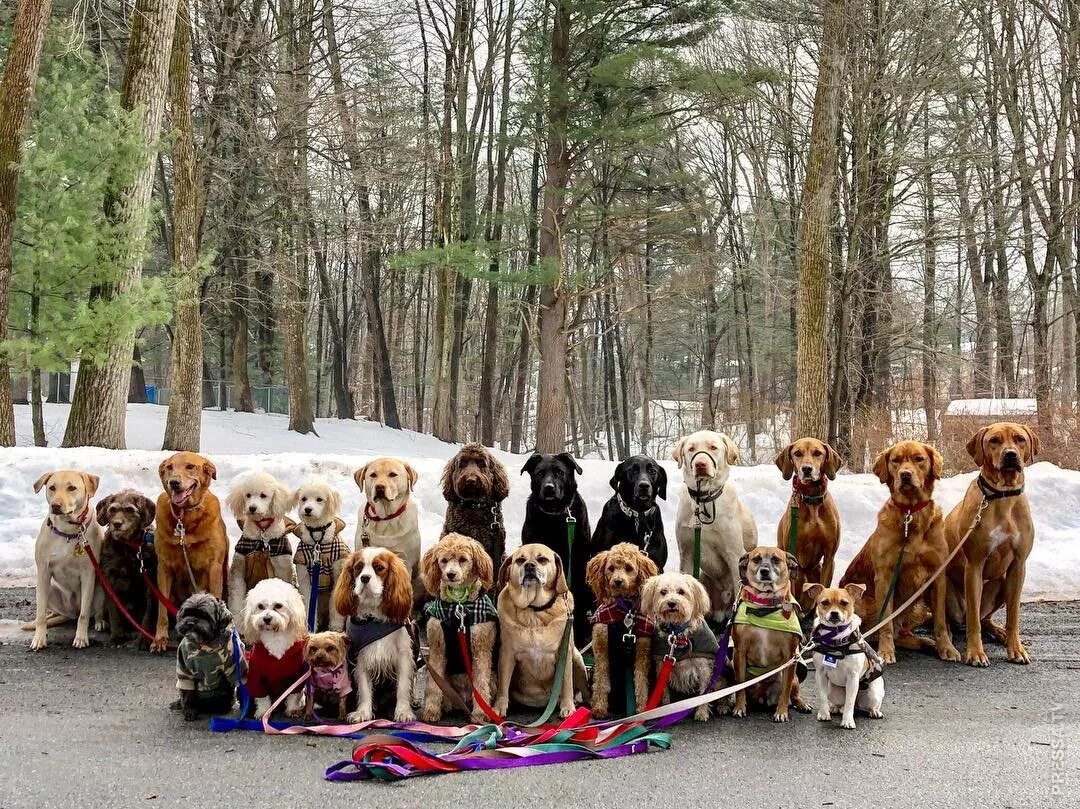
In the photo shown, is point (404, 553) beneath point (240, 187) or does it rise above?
beneath

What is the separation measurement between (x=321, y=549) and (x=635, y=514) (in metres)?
2.02

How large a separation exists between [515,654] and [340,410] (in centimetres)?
2560

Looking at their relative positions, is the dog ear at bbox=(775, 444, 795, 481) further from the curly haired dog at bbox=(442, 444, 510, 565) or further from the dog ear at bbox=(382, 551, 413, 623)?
the dog ear at bbox=(382, 551, 413, 623)

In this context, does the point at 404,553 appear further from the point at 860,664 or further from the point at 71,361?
the point at 71,361

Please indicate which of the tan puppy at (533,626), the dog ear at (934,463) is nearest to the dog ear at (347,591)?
the tan puppy at (533,626)

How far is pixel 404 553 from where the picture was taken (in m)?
5.61

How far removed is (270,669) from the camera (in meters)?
4.35

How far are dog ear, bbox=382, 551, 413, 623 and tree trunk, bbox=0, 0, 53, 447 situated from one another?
27.4 feet

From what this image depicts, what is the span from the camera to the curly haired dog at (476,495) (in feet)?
18.7

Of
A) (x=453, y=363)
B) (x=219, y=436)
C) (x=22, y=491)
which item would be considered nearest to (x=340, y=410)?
(x=453, y=363)

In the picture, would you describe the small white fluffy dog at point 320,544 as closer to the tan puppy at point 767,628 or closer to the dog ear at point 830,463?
the tan puppy at point 767,628

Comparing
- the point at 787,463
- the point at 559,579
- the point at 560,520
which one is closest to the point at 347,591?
the point at 559,579

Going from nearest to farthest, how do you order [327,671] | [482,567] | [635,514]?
[327,671] < [482,567] < [635,514]

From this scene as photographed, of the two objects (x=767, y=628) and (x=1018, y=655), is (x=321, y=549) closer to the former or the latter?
(x=767, y=628)
